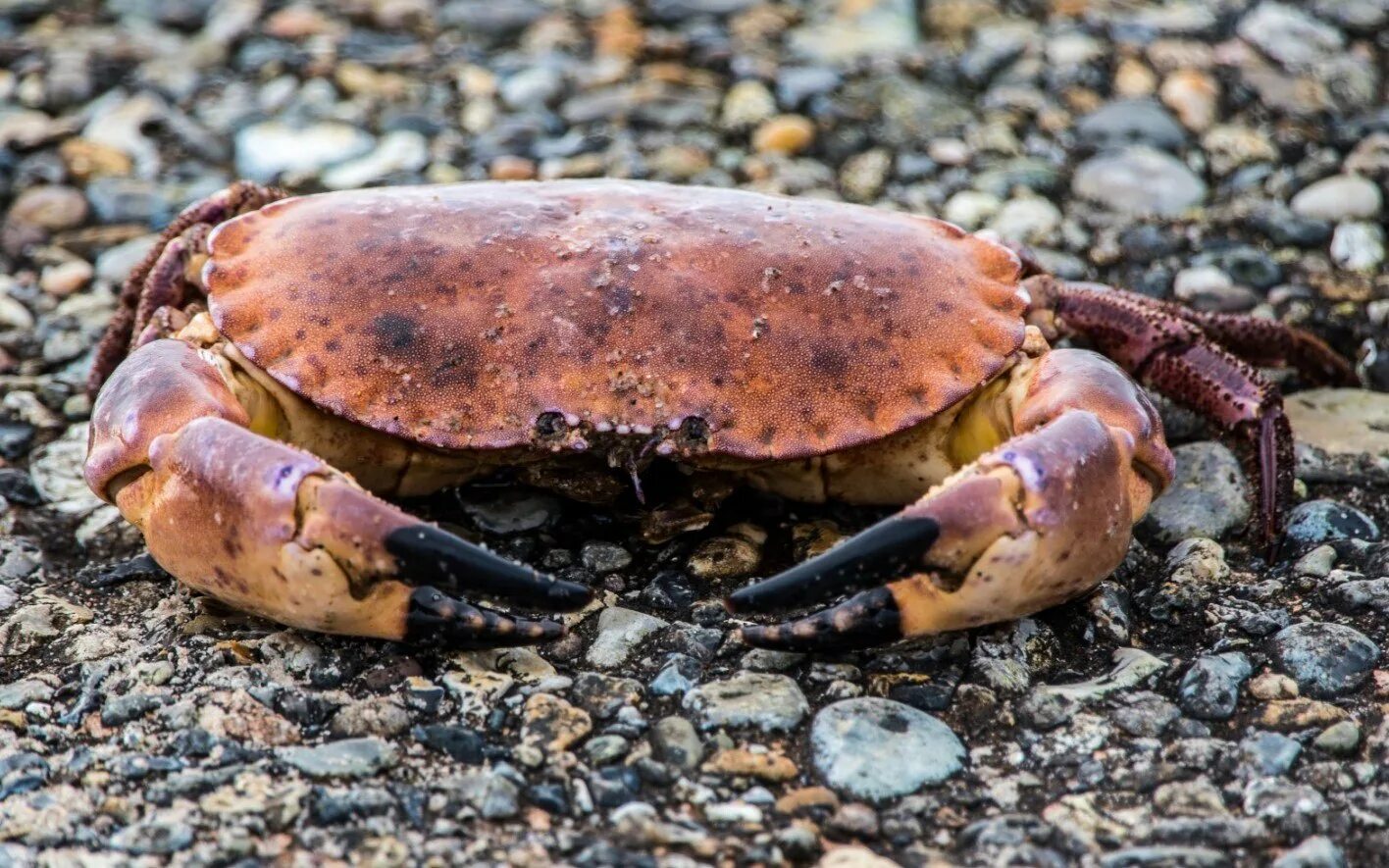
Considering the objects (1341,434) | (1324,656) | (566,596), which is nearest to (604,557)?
(566,596)

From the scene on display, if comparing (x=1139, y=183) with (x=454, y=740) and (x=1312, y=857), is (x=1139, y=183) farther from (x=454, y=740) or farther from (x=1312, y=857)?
(x=454, y=740)

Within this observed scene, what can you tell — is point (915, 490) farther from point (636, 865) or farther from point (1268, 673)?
point (636, 865)

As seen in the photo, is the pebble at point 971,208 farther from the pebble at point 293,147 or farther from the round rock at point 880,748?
the round rock at point 880,748

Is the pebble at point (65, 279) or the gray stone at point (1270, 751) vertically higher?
the gray stone at point (1270, 751)

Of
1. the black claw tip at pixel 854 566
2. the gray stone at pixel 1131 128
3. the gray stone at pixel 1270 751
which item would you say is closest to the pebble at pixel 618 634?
the black claw tip at pixel 854 566

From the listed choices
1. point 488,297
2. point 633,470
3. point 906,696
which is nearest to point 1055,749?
point 906,696

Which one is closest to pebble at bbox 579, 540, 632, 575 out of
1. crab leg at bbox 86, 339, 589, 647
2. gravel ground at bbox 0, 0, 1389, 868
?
gravel ground at bbox 0, 0, 1389, 868
